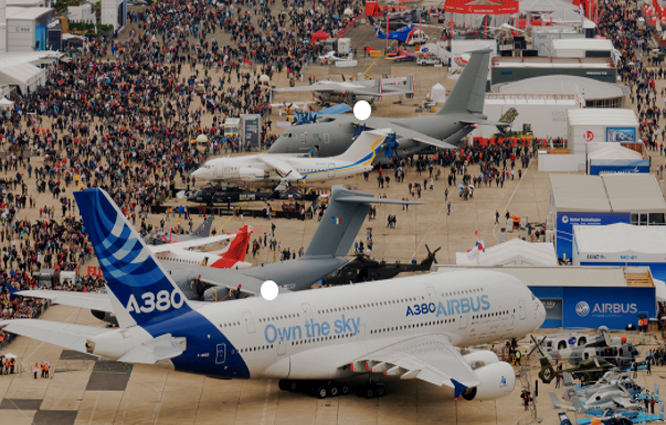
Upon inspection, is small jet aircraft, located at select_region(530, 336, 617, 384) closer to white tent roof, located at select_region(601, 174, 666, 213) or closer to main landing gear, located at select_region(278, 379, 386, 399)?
main landing gear, located at select_region(278, 379, 386, 399)

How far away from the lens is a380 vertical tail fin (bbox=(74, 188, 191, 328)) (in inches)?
2164

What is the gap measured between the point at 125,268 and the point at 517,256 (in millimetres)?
33461

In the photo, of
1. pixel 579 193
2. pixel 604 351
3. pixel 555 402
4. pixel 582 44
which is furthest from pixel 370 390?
pixel 582 44

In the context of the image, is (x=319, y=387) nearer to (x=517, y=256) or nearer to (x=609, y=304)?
(x=609, y=304)

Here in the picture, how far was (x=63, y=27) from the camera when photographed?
18225 cm

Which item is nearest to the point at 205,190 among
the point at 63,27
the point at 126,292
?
the point at 126,292

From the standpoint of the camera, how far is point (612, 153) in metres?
110

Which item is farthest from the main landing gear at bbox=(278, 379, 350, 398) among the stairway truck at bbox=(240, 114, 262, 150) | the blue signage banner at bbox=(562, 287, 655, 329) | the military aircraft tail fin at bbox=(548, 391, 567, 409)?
the stairway truck at bbox=(240, 114, 262, 150)

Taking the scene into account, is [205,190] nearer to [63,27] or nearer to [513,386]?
[513,386]

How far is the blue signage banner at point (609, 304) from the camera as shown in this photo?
75.2 meters

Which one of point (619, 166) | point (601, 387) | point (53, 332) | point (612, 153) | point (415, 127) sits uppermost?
point (612, 153)

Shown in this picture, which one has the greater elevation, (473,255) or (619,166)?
(619,166)

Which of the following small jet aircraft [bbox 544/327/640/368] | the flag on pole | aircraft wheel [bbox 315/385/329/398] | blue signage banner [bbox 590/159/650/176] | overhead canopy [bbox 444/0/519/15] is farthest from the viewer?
overhead canopy [bbox 444/0/519/15]

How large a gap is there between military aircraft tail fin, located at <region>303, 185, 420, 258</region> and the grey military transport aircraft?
1587 inches
